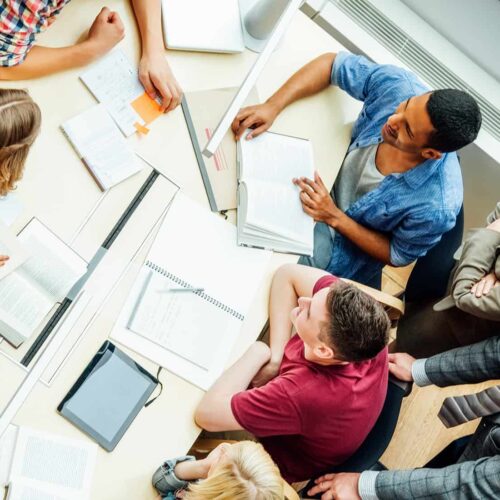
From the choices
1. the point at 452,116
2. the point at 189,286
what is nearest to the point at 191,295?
the point at 189,286

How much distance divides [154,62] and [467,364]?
1.21 meters

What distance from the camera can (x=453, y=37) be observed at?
2396mm

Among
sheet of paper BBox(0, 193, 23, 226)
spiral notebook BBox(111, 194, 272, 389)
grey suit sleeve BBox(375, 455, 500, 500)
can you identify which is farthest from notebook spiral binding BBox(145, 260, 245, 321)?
grey suit sleeve BBox(375, 455, 500, 500)

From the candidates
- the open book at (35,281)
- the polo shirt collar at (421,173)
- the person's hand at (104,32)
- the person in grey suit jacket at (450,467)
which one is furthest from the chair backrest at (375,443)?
the person's hand at (104,32)

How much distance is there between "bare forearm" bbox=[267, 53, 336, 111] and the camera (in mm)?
1976

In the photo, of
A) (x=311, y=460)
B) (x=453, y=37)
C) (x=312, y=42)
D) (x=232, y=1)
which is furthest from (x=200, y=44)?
(x=311, y=460)

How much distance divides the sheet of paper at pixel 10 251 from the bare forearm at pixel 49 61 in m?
0.43

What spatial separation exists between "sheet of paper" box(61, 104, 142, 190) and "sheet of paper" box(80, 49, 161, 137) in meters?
0.03

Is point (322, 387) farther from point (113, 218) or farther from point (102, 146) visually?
point (102, 146)

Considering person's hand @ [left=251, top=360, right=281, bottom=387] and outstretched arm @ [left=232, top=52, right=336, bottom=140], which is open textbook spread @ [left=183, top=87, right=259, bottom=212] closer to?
outstretched arm @ [left=232, top=52, right=336, bottom=140]

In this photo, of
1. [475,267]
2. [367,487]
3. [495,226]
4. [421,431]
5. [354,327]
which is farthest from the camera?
[421,431]

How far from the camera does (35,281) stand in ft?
4.95

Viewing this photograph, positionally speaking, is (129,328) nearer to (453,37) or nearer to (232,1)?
(232,1)

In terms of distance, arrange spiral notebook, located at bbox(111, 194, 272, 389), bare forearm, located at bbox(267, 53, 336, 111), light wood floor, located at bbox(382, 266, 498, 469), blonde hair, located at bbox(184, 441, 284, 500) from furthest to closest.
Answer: light wood floor, located at bbox(382, 266, 498, 469)
bare forearm, located at bbox(267, 53, 336, 111)
spiral notebook, located at bbox(111, 194, 272, 389)
blonde hair, located at bbox(184, 441, 284, 500)
